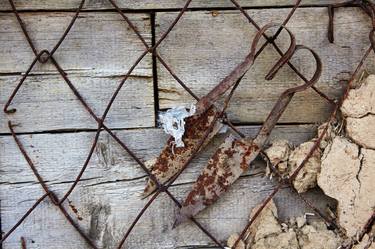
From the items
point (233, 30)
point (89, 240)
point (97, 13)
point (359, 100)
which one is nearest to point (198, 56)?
point (233, 30)

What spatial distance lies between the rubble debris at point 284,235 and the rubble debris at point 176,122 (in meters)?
0.23

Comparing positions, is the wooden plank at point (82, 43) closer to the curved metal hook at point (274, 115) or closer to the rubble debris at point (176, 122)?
Answer: the rubble debris at point (176, 122)

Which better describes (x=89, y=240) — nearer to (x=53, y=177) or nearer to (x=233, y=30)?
(x=53, y=177)

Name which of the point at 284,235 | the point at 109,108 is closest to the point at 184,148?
the point at 109,108

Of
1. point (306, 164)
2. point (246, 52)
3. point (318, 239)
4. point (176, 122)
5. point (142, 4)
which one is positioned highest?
point (142, 4)

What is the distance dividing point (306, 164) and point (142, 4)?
45 centimetres

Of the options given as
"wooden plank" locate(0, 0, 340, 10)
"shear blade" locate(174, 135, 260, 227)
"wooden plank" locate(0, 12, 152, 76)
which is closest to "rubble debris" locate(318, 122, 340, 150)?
"shear blade" locate(174, 135, 260, 227)

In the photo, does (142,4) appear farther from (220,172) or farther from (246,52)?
(220,172)

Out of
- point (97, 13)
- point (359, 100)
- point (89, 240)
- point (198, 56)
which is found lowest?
point (89, 240)

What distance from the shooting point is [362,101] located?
3.91 ft

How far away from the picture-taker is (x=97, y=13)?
1.19 m

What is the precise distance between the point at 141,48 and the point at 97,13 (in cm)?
11

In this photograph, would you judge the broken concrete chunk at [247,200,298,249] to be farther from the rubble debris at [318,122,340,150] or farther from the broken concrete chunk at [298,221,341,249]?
the rubble debris at [318,122,340,150]

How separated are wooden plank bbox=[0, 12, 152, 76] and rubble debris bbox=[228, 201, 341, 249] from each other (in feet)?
1.24
